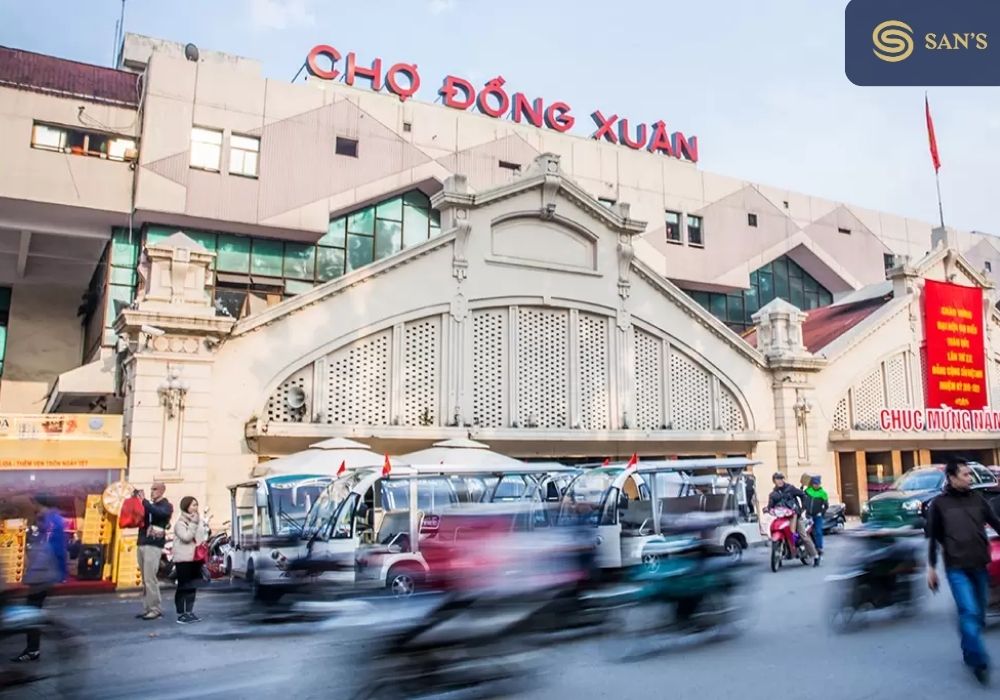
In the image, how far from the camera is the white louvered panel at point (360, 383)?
19438 millimetres

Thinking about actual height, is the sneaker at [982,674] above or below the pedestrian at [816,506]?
below

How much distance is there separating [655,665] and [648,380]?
16129mm

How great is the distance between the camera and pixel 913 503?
60.4ft

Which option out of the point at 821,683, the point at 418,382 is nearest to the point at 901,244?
the point at 418,382

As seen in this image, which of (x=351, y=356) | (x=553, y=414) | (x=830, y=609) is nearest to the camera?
(x=830, y=609)

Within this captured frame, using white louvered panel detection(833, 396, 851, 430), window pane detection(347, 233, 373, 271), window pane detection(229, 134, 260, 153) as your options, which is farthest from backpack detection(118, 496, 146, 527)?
white louvered panel detection(833, 396, 851, 430)

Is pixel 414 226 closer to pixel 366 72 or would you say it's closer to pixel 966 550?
pixel 366 72

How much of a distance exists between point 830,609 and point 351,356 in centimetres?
1317

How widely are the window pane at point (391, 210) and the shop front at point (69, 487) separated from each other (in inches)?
659

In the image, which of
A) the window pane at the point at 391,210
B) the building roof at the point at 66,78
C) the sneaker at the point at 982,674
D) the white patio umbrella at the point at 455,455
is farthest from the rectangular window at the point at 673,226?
the sneaker at the point at 982,674

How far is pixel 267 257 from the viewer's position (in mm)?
28797

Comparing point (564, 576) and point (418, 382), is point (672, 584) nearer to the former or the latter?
point (564, 576)

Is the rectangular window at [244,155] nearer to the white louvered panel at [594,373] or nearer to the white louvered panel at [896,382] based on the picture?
the white louvered panel at [594,373]

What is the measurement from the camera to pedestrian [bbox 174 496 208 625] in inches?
432
